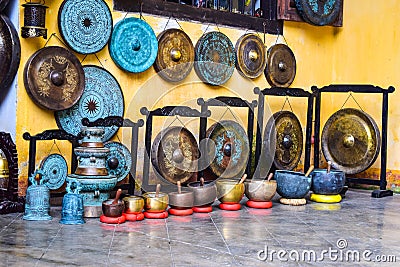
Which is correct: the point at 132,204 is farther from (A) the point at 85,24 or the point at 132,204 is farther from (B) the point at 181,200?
(A) the point at 85,24

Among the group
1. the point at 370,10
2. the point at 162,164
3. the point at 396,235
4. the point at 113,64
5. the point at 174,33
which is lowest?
the point at 396,235

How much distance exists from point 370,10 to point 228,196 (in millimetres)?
3078

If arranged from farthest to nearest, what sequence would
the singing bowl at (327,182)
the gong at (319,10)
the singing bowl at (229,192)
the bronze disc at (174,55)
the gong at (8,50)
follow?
the gong at (319,10)
the bronze disc at (174,55)
the singing bowl at (327,182)
the singing bowl at (229,192)
the gong at (8,50)

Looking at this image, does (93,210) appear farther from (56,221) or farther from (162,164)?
(162,164)

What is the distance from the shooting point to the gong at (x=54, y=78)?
4.56m

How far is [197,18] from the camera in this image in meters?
5.86

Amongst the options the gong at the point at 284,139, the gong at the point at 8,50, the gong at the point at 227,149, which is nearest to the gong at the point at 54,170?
the gong at the point at 8,50

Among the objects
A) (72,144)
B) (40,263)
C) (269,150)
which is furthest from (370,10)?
(40,263)

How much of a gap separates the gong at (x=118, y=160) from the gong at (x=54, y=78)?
519 millimetres

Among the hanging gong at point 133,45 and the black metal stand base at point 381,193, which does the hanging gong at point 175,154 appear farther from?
the black metal stand base at point 381,193

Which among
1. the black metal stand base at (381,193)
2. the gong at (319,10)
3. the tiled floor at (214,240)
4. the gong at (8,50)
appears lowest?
the tiled floor at (214,240)

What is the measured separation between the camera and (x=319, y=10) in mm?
6527

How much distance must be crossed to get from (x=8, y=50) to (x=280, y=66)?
312cm

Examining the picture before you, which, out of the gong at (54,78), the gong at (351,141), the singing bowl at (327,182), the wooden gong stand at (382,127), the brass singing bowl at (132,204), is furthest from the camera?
the gong at (351,141)
